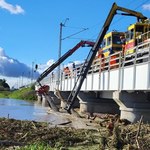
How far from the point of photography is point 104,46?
3450 cm

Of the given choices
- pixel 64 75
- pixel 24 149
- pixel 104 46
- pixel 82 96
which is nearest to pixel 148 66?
pixel 24 149

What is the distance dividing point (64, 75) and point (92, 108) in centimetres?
999

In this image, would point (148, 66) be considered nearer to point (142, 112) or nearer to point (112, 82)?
point (142, 112)

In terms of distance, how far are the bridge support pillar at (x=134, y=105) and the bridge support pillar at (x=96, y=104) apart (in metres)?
10.5

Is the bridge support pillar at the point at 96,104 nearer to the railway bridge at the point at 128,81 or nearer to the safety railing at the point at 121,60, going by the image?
the railway bridge at the point at 128,81

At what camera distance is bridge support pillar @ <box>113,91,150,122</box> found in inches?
883

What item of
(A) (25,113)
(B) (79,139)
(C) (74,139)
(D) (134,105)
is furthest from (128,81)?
(A) (25,113)

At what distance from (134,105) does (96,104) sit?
40.3 feet

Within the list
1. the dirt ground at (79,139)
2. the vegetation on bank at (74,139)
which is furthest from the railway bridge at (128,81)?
the vegetation on bank at (74,139)

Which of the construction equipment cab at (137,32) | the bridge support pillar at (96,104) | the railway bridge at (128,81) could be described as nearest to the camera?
the railway bridge at (128,81)

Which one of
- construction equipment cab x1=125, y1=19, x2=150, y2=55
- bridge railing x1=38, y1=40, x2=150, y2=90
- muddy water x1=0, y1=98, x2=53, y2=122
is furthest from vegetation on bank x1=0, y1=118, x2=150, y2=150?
construction equipment cab x1=125, y1=19, x2=150, y2=55

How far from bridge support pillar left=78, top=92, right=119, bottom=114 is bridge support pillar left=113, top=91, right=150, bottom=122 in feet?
34.4

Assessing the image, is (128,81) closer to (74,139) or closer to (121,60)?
(121,60)

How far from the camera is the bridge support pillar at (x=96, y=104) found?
34.3 metres
